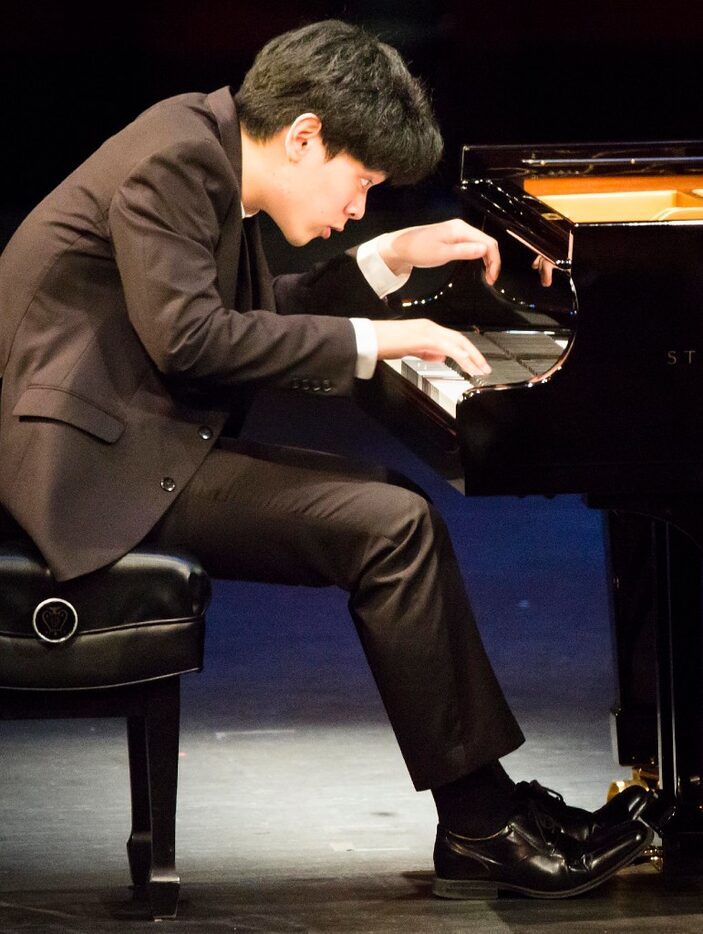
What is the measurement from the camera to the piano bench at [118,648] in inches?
96.9

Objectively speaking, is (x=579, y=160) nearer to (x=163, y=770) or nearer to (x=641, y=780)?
(x=641, y=780)

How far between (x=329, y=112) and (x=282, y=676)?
1.74m

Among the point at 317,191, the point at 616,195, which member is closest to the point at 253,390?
the point at 317,191

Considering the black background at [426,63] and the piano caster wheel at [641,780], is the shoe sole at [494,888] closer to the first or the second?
the piano caster wheel at [641,780]

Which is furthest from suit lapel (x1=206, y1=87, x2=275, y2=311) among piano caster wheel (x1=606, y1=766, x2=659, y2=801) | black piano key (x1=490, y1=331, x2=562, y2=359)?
piano caster wheel (x1=606, y1=766, x2=659, y2=801)

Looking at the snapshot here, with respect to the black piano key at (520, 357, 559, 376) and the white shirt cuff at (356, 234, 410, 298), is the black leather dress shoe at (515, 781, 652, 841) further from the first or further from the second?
the white shirt cuff at (356, 234, 410, 298)

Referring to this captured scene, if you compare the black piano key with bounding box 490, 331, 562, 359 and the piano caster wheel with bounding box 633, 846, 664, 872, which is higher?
the black piano key with bounding box 490, 331, 562, 359

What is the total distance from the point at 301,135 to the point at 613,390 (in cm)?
64

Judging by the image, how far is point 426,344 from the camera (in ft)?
8.11

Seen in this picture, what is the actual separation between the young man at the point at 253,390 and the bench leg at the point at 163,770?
22cm

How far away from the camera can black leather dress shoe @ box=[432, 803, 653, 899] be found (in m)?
2.53

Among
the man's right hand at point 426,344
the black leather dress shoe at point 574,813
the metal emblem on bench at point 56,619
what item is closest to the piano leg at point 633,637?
the black leather dress shoe at point 574,813

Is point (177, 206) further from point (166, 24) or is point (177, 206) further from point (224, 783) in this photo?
point (166, 24)

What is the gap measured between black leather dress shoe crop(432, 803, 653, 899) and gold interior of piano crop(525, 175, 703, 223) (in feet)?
3.49
